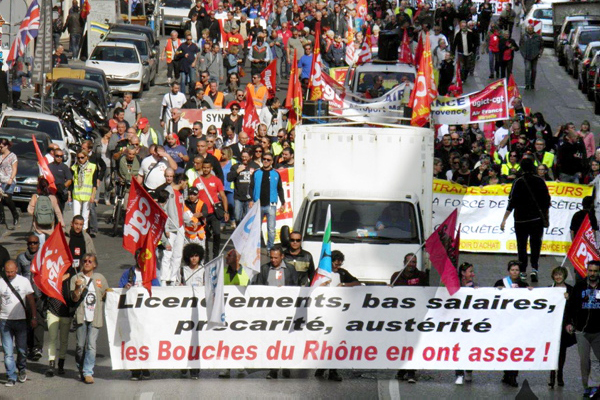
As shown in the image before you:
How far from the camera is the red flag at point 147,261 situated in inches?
575

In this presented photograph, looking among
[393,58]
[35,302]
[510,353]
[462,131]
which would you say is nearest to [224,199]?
[35,302]

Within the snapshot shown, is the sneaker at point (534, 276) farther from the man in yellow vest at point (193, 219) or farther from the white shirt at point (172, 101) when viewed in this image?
the white shirt at point (172, 101)

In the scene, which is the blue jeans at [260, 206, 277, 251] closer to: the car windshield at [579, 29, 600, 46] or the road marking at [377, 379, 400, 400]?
the road marking at [377, 379, 400, 400]

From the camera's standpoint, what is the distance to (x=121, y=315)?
47.6 feet

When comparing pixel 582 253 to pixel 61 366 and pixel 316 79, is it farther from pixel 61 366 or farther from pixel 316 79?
pixel 316 79

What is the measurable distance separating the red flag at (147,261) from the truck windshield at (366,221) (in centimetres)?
277

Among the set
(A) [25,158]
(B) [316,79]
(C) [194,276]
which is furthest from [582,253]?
(A) [25,158]

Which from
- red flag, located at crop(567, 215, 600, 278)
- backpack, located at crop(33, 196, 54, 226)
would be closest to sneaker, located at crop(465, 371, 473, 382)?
red flag, located at crop(567, 215, 600, 278)

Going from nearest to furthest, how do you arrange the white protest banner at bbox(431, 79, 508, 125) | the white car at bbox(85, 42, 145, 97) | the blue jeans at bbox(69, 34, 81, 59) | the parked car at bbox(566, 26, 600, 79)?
the white protest banner at bbox(431, 79, 508, 125) → the white car at bbox(85, 42, 145, 97) → the parked car at bbox(566, 26, 600, 79) → the blue jeans at bbox(69, 34, 81, 59)

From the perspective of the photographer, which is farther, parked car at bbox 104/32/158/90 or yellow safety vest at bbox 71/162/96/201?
parked car at bbox 104/32/158/90

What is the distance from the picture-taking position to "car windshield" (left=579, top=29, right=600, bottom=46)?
40.7m

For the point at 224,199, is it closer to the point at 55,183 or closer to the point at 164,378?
the point at 55,183

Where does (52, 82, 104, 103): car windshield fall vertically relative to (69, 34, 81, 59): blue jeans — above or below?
above

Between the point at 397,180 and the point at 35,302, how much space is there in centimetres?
517
